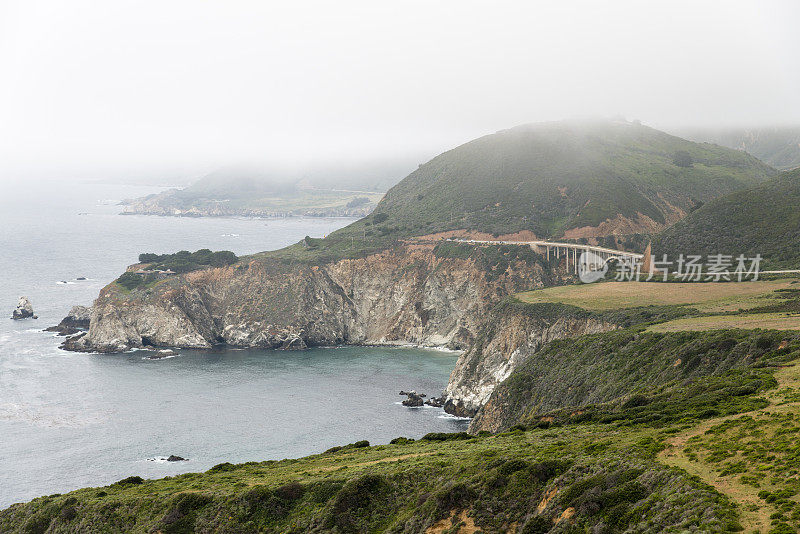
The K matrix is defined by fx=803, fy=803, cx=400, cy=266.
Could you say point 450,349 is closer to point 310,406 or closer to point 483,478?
point 310,406

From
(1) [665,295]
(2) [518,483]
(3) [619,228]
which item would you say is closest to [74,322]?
(1) [665,295]

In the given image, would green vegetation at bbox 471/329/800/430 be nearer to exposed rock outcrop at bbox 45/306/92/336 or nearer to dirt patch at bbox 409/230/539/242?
dirt patch at bbox 409/230/539/242

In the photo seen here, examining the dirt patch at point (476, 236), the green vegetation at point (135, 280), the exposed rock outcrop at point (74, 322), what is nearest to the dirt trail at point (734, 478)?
the dirt patch at point (476, 236)

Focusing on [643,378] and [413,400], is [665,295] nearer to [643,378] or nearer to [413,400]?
[643,378]

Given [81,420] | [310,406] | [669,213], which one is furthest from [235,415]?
[669,213]

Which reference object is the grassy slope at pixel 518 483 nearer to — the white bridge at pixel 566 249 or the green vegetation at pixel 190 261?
the white bridge at pixel 566 249
